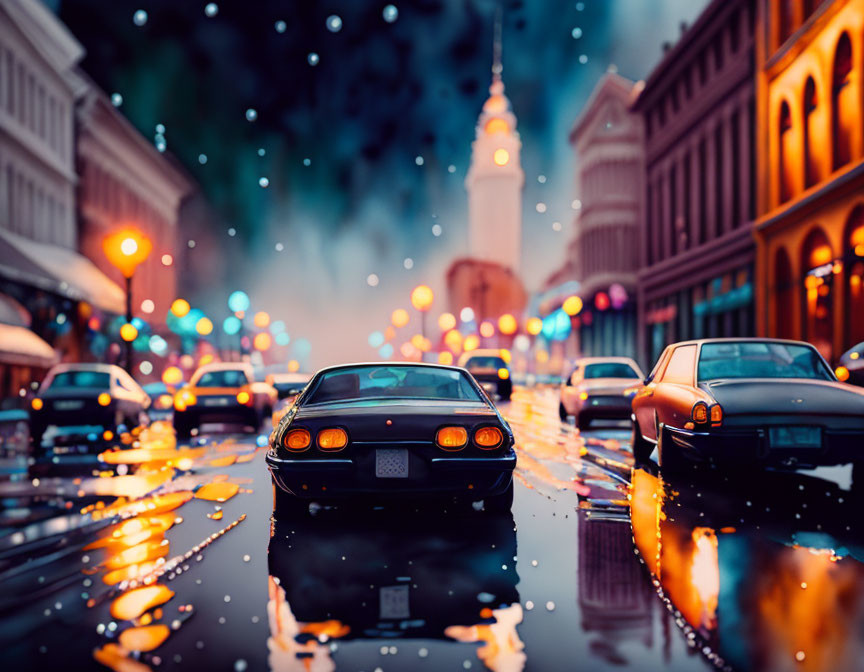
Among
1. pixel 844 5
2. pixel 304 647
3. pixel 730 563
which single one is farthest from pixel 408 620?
pixel 844 5

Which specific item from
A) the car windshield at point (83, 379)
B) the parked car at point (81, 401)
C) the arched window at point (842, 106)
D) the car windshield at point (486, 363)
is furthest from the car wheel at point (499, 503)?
the car windshield at point (486, 363)

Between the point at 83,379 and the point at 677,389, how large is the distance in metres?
10.8

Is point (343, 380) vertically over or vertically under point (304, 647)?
over

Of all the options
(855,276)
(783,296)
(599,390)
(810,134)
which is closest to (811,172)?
(810,134)

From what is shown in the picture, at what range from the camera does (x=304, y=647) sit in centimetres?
389

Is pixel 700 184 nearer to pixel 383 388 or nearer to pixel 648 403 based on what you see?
pixel 648 403

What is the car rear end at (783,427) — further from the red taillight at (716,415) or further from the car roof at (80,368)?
the car roof at (80,368)

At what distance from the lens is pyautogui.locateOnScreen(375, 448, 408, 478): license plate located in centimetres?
602

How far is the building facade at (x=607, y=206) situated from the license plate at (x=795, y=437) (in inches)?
2014

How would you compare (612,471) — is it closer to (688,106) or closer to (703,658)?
(703,658)

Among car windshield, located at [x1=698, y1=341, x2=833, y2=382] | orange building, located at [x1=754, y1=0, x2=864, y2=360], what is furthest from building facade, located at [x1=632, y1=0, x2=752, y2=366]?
car windshield, located at [x1=698, y1=341, x2=833, y2=382]

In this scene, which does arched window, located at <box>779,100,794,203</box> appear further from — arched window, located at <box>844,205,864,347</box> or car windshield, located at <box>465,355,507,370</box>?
car windshield, located at <box>465,355,507,370</box>

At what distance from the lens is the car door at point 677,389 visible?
8.47 meters

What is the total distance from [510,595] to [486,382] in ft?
74.7
